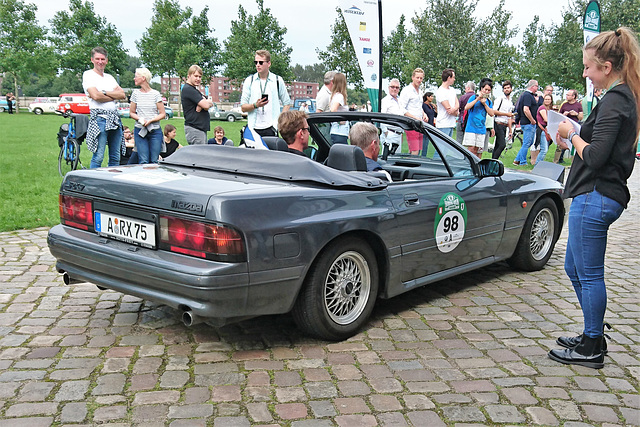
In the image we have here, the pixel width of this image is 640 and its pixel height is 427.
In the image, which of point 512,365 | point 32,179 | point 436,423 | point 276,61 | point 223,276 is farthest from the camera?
point 276,61

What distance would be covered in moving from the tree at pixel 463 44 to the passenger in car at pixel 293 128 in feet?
126

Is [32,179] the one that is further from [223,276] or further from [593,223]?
[593,223]

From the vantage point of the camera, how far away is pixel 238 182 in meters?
3.54

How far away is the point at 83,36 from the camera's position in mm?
53625

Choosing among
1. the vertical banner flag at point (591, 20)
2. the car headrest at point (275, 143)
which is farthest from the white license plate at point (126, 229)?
the vertical banner flag at point (591, 20)

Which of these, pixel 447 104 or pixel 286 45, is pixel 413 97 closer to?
pixel 447 104

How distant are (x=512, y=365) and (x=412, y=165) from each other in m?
2.12

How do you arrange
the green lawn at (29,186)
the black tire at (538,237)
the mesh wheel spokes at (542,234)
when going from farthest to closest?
the green lawn at (29,186)
the mesh wheel spokes at (542,234)
the black tire at (538,237)

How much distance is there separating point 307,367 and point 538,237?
10.1ft

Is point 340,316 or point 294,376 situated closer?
point 294,376

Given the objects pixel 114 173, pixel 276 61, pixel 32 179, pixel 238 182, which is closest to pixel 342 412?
pixel 238 182

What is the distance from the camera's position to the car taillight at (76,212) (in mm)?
3648

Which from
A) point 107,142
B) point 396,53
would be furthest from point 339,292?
point 396,53

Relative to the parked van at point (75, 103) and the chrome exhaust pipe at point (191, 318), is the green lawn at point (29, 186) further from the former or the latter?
the parked van at point (75, 103)
